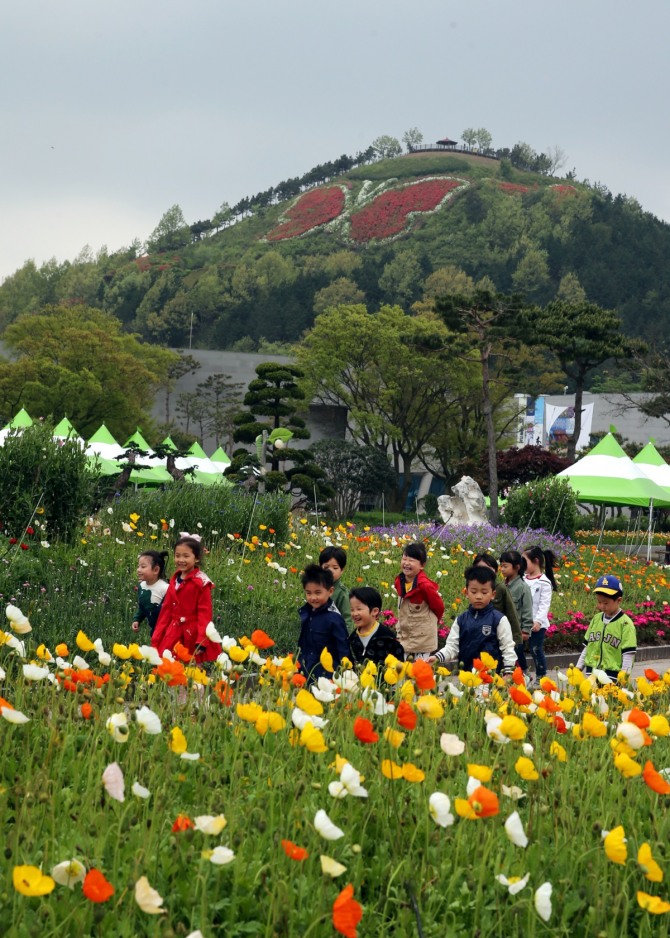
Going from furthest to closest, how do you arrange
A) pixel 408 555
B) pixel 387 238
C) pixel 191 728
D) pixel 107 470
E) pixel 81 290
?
pixel 387 238, pixel 81 290, pixel 107 470, pixel 408 555, pixel 191 728

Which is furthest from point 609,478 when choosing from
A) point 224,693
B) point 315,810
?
point 315,810

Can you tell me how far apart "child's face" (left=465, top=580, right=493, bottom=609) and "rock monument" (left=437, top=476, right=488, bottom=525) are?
1821 cm

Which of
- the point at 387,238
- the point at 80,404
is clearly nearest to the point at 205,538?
the point at 80,404

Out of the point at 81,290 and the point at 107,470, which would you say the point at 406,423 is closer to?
the point at 107,470

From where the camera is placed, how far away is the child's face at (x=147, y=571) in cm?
771

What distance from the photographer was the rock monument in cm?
2519

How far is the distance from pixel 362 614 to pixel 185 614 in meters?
1.06

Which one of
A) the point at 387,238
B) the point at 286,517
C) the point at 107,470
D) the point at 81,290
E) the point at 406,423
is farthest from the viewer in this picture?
the point at 387,238

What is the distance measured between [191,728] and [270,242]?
6075 inches

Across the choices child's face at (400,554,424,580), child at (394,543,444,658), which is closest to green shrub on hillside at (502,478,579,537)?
child at (394,543,444,658)

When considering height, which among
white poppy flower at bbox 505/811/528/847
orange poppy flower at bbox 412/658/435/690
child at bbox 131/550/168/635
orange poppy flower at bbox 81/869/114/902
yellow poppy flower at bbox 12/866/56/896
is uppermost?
orange poppy flower at bbox 412/658/435/690

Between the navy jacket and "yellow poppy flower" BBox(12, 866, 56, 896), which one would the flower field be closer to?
"yellow poppy flower" BBox(12, 866, 56, 896)

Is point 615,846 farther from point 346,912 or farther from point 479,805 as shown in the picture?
point 346,912

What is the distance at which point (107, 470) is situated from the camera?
29984 millimetres
